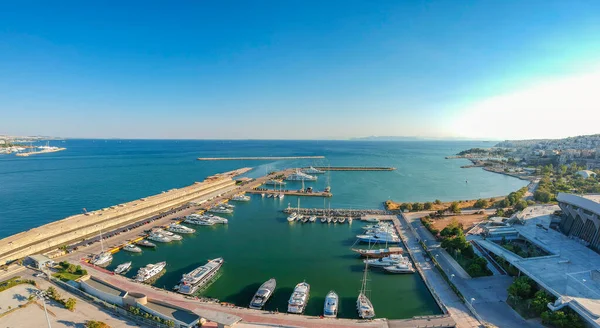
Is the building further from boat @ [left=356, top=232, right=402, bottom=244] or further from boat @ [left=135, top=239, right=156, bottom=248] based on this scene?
boat @ [left=135, top=239, right=156, bottom=248]

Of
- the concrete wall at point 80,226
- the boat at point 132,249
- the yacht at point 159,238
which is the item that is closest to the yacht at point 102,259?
the boat at point 132,249

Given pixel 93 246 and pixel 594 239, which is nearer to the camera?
pixel 594 239

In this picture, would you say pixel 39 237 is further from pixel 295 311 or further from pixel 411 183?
pixel 411 183

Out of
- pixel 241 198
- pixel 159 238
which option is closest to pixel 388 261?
pixel 159 238

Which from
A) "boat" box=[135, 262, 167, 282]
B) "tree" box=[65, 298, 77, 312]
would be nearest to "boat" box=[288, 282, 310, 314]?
"boat" box=[135, 262, 167, 282]

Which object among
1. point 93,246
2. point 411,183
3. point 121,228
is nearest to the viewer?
point 93,246

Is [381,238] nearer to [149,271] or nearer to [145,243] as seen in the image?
[149,271]

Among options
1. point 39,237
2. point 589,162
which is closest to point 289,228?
point 39,237
